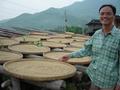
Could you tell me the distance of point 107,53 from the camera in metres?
2.74

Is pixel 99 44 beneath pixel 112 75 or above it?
above

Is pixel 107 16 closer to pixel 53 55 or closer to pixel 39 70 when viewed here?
pixel 39 70

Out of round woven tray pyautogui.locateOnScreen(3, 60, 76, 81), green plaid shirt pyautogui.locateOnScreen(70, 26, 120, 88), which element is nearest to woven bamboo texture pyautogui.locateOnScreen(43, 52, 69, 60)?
round woven tray pyautogui.locateOnScreen(3, 60, 76, 81)

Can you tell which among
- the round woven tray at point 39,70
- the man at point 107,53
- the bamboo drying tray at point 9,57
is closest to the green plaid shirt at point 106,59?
the man at point 107,53

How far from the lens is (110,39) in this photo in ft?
8.88

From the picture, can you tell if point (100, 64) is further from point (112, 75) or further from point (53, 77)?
point (53, 77)

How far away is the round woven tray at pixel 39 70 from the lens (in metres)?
3.02

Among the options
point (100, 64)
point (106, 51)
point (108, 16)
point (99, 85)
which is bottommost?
point (99, 85)

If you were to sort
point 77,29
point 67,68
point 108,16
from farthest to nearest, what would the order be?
point 77,29 → point 67,68 → point 108,16

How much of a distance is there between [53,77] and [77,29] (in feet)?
34.6

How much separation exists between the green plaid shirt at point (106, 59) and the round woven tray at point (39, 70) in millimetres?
532

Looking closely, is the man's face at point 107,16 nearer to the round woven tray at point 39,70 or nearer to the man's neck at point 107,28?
the man's neck at point 107,28

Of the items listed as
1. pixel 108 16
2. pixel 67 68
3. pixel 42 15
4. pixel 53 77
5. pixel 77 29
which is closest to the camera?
pixel 108 16

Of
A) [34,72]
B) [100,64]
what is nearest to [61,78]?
[34,72]
